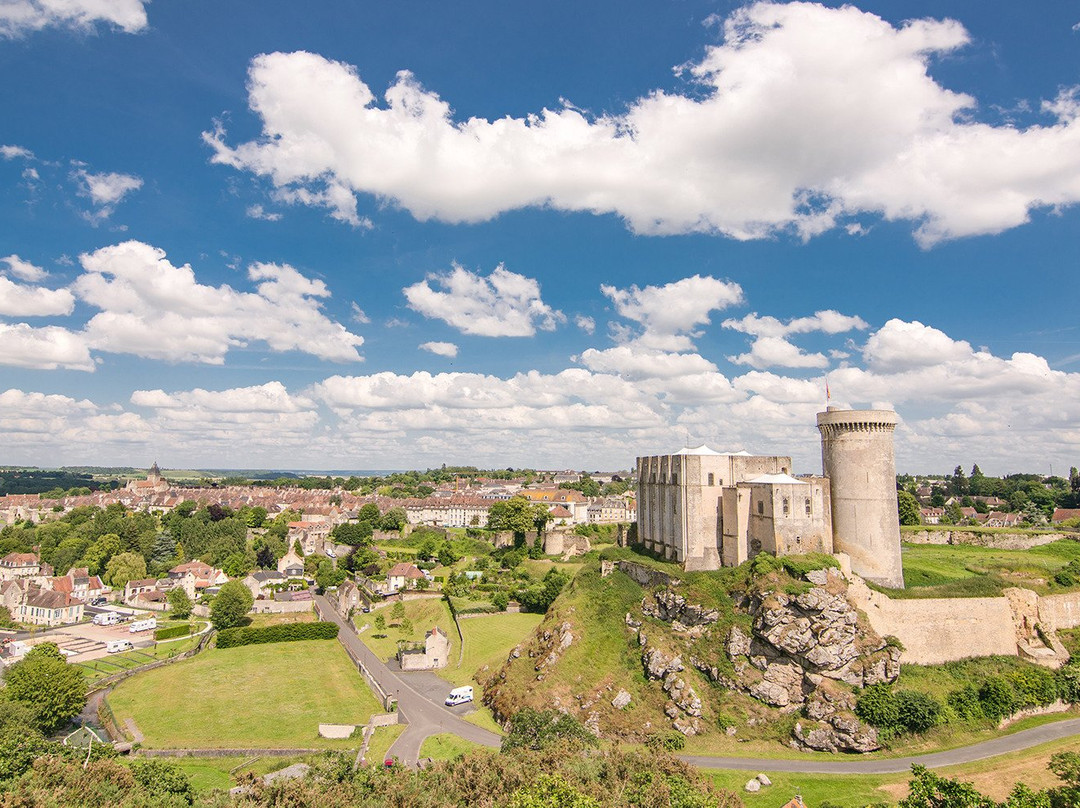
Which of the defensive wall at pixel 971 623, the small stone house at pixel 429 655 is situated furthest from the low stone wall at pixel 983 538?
the small stone house at pixel 429 655

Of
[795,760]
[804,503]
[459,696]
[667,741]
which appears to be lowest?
[459,696]

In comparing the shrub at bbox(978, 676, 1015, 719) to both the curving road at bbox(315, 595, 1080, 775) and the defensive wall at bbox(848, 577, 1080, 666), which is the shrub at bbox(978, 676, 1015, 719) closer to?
the curving road at bbox(315, 595, 1080, 775)

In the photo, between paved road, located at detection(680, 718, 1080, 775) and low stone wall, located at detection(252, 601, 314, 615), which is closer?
paved road, located at detection(680, 718, 1080, 775)

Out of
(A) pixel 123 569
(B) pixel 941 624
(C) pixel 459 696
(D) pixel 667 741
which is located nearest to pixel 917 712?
(B) pixel 941 624

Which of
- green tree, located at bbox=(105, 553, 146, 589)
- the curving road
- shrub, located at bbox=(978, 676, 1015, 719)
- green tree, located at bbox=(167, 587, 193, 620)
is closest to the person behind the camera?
the curving road

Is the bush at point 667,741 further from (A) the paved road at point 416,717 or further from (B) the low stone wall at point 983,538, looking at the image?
(B) the low stone wall at point 983,538

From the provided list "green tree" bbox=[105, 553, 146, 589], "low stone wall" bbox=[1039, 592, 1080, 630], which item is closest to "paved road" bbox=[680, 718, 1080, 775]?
"low stone wall" bbox=[1039, 592, 1080, 630]

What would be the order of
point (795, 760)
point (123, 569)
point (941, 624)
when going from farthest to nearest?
point (123, 569), point (941, 624), point (795, 760)

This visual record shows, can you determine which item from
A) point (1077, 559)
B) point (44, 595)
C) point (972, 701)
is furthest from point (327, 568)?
point (1077, 559)

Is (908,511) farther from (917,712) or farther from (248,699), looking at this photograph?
(248,699)
